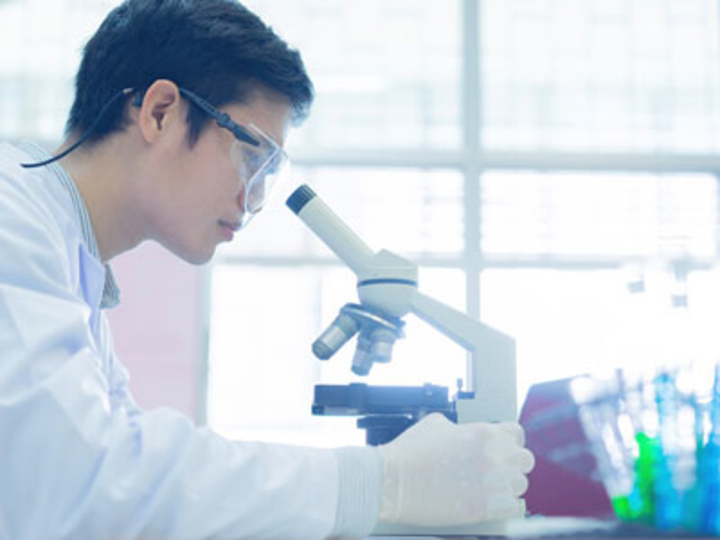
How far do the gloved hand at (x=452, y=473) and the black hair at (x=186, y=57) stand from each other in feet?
1.75

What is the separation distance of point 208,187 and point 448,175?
2.42 m

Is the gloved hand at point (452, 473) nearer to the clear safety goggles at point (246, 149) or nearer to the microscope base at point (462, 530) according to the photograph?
the microscope base at point (462, 530)

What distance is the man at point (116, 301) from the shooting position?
78 cm

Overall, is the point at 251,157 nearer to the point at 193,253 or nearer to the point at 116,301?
the point at 193,253

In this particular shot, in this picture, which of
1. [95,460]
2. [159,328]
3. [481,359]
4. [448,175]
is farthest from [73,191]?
[448,175]

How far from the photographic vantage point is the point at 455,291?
3.35 metres

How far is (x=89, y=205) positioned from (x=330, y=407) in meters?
0.46

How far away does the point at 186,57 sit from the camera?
3.73 ft

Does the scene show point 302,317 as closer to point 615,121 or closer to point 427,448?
point 615,121

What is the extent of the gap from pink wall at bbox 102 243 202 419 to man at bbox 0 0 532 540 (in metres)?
1.95

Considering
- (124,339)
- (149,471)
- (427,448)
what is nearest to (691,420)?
(427,448)

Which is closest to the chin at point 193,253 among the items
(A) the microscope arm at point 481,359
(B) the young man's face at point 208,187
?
(B) the young man's face at point 208,187

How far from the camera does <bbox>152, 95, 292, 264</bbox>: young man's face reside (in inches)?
45.1

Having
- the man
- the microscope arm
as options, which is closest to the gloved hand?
the man
